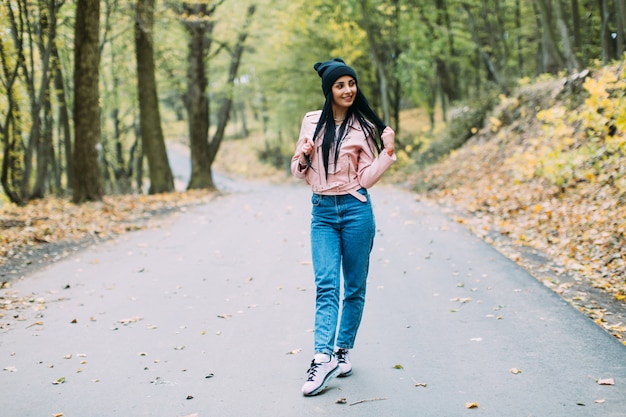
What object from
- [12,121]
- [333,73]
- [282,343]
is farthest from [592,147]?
[12,121]

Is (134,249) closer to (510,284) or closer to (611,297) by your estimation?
(510,284)

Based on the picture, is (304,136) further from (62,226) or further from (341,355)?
(62,226)

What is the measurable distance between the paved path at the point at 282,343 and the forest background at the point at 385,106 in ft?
3.02

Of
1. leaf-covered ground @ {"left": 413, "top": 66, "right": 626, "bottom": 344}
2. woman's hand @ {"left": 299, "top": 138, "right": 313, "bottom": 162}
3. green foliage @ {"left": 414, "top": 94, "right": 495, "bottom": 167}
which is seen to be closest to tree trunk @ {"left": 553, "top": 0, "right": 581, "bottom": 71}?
leaf-covered ground @ {"left": 413, "top": 66, "right": 626, "bottom": 344}

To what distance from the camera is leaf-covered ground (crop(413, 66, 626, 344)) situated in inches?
287

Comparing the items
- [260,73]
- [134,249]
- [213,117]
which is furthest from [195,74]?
[213,117]

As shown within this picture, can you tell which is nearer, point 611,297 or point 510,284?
point 611,297

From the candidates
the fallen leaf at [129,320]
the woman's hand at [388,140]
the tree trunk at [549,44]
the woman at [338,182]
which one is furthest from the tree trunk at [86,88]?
the woman's hand at [388,140]

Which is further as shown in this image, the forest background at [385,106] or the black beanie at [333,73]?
the forest background at [385,106]

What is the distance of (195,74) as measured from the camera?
2359cm

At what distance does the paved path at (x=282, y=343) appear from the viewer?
4020 millimetres

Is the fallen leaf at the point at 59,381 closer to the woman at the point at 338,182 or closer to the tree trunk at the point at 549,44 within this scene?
the woman at the point at 338,182

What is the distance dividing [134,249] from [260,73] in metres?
24.7

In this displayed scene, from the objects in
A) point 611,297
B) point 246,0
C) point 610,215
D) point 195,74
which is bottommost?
point 611,297
